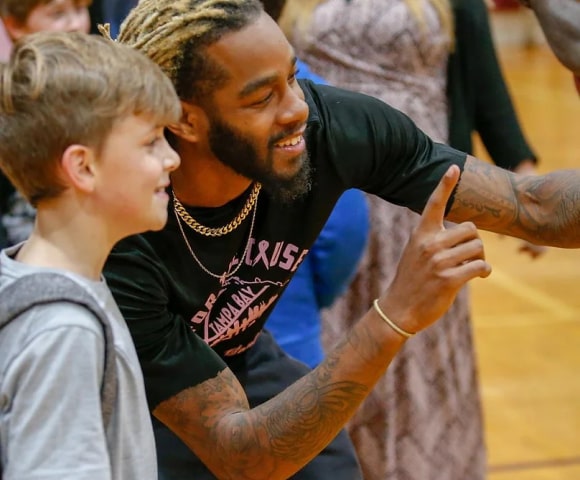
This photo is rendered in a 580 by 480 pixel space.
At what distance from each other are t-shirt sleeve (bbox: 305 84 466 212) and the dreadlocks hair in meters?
0.23

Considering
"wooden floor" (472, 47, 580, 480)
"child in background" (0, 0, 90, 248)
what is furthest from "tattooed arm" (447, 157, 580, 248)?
"wooden floor" (472, 47, 580, 480)

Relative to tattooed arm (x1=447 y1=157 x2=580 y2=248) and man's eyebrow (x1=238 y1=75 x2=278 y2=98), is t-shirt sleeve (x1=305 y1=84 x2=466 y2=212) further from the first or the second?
man's eyebrow (x1=238 y1=75 x2=278 y2=98)

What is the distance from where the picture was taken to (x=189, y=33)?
183 cm

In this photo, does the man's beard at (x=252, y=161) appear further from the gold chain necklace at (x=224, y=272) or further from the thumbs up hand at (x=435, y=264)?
the thumbs up hand at (x=435, y=264)

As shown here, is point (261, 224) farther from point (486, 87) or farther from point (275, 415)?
A: point (486, 87)

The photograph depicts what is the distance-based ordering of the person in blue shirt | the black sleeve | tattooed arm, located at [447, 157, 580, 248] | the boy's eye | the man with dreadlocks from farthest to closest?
the black sleeve
the person in blue shirt
tattooed arm, located at [447, 157, 580, 248]
the man with dreadlocks
the boy's eye

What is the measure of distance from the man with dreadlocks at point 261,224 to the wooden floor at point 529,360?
174cm

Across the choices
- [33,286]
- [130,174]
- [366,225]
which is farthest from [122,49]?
[366,225]

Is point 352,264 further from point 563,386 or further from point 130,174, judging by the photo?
point 563,386

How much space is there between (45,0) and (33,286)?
1.71m

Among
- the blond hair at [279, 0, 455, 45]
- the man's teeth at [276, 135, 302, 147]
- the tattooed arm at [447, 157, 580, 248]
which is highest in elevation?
the man's teeth at [276, 135, 302, 147]

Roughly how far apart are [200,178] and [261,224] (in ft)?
0.46

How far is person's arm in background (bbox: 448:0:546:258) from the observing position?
9.91 feet

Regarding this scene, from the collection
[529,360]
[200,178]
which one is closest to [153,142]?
[200,178]
